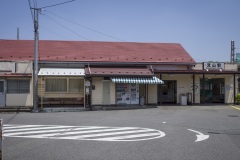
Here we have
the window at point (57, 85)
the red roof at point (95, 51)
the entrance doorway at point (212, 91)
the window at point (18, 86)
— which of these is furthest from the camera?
the entrance doorway at point (212, 91)

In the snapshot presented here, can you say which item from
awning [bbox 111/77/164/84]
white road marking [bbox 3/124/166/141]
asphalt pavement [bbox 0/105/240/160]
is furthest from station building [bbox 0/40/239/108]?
asphalt pavement [bbox 0/105/240/160]

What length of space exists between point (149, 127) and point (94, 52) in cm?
1632

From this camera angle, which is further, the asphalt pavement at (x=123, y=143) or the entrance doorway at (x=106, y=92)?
the entrance doorway at (x=106, y=92)

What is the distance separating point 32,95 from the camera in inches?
906

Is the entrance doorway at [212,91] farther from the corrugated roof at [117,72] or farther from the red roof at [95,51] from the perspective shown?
the corrugated roof at [117,72]

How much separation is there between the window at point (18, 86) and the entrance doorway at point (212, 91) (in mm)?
15951

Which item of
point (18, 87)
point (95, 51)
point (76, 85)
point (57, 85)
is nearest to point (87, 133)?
point (18, 87)

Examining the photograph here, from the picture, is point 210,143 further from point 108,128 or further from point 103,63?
point 103,63

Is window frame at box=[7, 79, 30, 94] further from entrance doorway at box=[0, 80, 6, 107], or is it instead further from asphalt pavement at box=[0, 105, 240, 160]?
asphalt pavement at box=[0, 105, 240, 160]

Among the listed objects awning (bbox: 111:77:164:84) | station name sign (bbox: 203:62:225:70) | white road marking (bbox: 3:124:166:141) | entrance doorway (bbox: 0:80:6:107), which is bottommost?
white road marking (bbox: 3:124:166:141)

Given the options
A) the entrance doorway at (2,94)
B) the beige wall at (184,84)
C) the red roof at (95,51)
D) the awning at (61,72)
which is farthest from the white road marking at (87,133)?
the beige wall at (184,84)

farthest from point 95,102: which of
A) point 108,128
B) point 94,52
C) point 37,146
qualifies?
→ point 37,146

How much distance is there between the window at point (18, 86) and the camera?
75.2 feet

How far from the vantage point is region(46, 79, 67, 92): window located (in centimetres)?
2552
